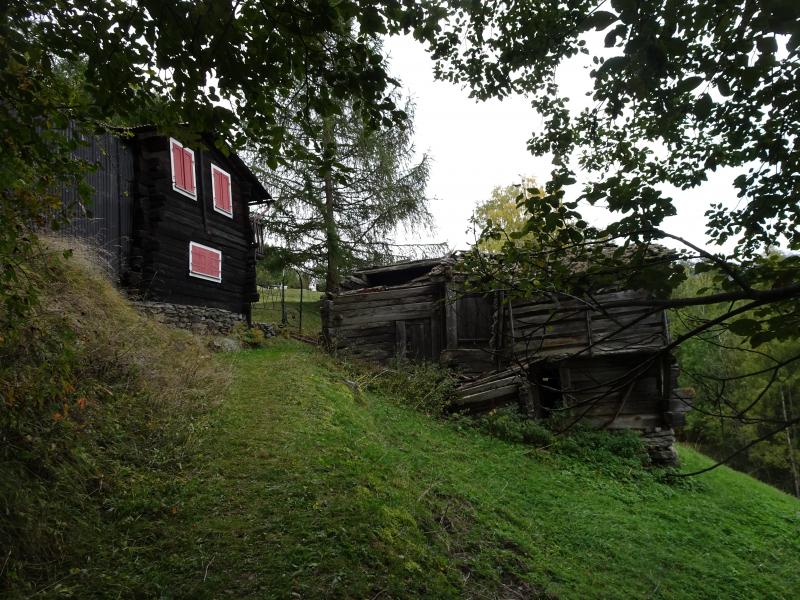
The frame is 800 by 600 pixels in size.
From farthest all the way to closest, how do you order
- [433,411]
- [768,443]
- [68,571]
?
[768,443] < [433,411] < [68,571]

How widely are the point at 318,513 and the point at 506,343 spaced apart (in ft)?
29.8

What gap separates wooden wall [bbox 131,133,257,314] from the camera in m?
13.3

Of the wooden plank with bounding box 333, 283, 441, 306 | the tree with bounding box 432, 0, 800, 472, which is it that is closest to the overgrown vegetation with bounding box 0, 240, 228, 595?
the tree with bounding box 432, 0, 800, 472

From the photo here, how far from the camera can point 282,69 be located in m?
3.06

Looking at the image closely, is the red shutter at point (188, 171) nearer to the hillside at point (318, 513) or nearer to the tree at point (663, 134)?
the hillside at point (318, 513)

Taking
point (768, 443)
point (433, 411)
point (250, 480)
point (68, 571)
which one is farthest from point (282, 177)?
point (768, 443)

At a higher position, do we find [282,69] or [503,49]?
[503,49]

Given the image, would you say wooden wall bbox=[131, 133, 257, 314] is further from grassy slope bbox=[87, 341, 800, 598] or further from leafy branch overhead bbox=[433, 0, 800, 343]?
leafy branch overhead bbox=[433, 0, 800, 343]

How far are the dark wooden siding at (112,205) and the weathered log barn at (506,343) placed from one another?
5.63 metres

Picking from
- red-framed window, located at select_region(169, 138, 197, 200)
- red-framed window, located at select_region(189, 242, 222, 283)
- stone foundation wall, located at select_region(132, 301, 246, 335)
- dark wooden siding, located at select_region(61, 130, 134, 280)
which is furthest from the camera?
red-framed window, located at select_region(189, 242, 222, 283)

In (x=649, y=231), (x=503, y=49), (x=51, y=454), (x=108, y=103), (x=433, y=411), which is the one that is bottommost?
(x=433, y=411)

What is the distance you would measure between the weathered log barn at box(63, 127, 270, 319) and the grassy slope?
552 centimetres

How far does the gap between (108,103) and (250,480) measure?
3.76 meters

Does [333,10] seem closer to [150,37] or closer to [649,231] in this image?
[150,37]
